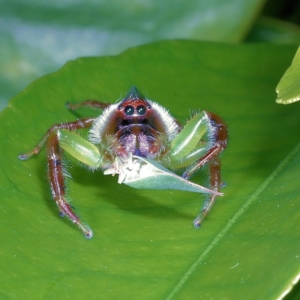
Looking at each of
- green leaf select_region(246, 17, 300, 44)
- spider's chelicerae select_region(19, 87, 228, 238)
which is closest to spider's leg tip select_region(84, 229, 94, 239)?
spider's chelicerae select_region(19, 87, 228, 238)

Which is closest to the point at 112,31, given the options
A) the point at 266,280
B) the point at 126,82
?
the point at 126,82

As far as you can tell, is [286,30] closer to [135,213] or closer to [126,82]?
[126,82]

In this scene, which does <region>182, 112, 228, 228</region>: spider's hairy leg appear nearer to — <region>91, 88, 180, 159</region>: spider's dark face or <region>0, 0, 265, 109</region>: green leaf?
<region>91, 88, 180, 159</region>: spider's dark face

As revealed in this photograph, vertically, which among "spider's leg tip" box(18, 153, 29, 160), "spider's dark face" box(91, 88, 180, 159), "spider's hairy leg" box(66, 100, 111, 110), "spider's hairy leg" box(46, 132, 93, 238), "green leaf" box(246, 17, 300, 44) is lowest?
"spider's leg tip" box(18, 153, 29, 160)

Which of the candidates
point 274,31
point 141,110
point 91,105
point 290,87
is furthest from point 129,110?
point 274,31

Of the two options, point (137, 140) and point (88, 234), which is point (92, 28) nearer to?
point (137, 140)

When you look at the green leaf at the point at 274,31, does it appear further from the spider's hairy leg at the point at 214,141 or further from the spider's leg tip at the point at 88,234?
the spider's leg tip at the point at 88,234

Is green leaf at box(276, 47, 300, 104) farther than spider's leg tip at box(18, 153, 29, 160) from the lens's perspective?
No
